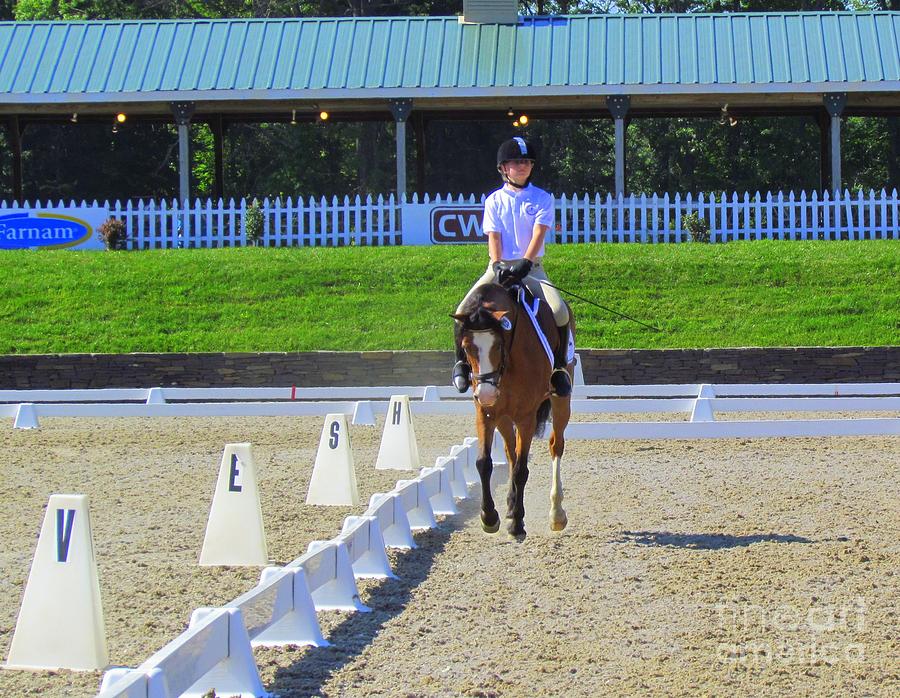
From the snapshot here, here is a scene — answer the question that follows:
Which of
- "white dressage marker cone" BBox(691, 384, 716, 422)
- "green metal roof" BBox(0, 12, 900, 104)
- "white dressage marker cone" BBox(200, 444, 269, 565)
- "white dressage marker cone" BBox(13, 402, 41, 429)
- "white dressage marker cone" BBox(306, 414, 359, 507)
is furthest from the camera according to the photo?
"green metal roof" BBox(0, 12, 900, 104)

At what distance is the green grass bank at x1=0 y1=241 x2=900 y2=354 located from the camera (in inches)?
846

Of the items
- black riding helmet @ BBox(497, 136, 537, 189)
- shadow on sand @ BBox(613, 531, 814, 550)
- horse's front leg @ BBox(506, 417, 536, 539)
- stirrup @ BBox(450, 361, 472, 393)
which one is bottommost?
shadow on sand @ BBox(613, 531, 814, 550)

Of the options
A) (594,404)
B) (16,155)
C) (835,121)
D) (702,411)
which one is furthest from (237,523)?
(16,155)

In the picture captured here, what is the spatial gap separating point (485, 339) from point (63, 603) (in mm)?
3390

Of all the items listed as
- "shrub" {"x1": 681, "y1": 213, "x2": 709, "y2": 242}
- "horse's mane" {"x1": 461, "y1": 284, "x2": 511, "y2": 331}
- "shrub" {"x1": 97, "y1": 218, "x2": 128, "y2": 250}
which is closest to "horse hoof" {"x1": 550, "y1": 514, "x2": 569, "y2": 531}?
"horse's mane" {"x1": 461, "y1": 284, "x2": 511, "y2": 331}

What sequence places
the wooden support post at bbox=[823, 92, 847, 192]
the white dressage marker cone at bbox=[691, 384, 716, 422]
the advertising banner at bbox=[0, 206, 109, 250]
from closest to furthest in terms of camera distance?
the white dressage marker cone at bbox=[691, 384, 716, 422]
the advertising banner at bbox=[0, 206, 109, 250]
the wooden support post at bbox=[823, 92, 847, 192]

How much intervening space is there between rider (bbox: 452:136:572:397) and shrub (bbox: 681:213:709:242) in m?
17.3

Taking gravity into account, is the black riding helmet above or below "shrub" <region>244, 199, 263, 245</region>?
below

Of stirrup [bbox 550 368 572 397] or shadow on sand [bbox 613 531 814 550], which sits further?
stirrup [bbox 550 368 572 397]

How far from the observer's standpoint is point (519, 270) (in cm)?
845

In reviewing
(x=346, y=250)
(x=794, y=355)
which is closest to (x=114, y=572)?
(x=794, y=355)

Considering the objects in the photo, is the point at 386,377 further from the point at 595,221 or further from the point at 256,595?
the point at 256,595

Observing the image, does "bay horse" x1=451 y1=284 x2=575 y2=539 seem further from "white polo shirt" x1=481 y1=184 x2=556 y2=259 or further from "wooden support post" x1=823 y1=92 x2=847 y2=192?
"wooden support post" x1=823 y1=92 x2=847 y2=192

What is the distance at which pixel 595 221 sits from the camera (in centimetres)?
2664
